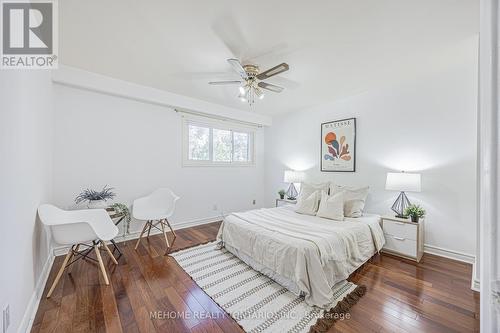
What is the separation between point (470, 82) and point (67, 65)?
5.10 meters

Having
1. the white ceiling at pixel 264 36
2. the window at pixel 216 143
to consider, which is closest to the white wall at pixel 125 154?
the window at pixel 216 143

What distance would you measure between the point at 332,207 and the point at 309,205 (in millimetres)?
351

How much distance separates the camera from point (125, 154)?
3.32 meters

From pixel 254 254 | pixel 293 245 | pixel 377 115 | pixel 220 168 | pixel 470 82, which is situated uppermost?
pixel 470 82

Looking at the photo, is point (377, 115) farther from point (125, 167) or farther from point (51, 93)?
point (51, 93)

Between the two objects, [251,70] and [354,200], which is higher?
[251,70]

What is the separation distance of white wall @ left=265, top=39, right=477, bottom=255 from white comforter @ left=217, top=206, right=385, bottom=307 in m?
0.76

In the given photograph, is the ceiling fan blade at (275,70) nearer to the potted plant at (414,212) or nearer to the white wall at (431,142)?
the white wall at (431,142)

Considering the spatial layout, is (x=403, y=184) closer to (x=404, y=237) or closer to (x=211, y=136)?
(x=404, y=237)

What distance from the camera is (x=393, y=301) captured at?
74.9 inches

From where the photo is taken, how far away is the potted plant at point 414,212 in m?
2.69

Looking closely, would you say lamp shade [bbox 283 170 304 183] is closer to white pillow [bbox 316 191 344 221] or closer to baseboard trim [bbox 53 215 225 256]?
white pillow [bbox 316 191 344 221]

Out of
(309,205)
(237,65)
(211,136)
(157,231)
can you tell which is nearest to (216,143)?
(211,136)

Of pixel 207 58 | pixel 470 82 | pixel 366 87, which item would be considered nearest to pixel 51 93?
pixel 207 58
